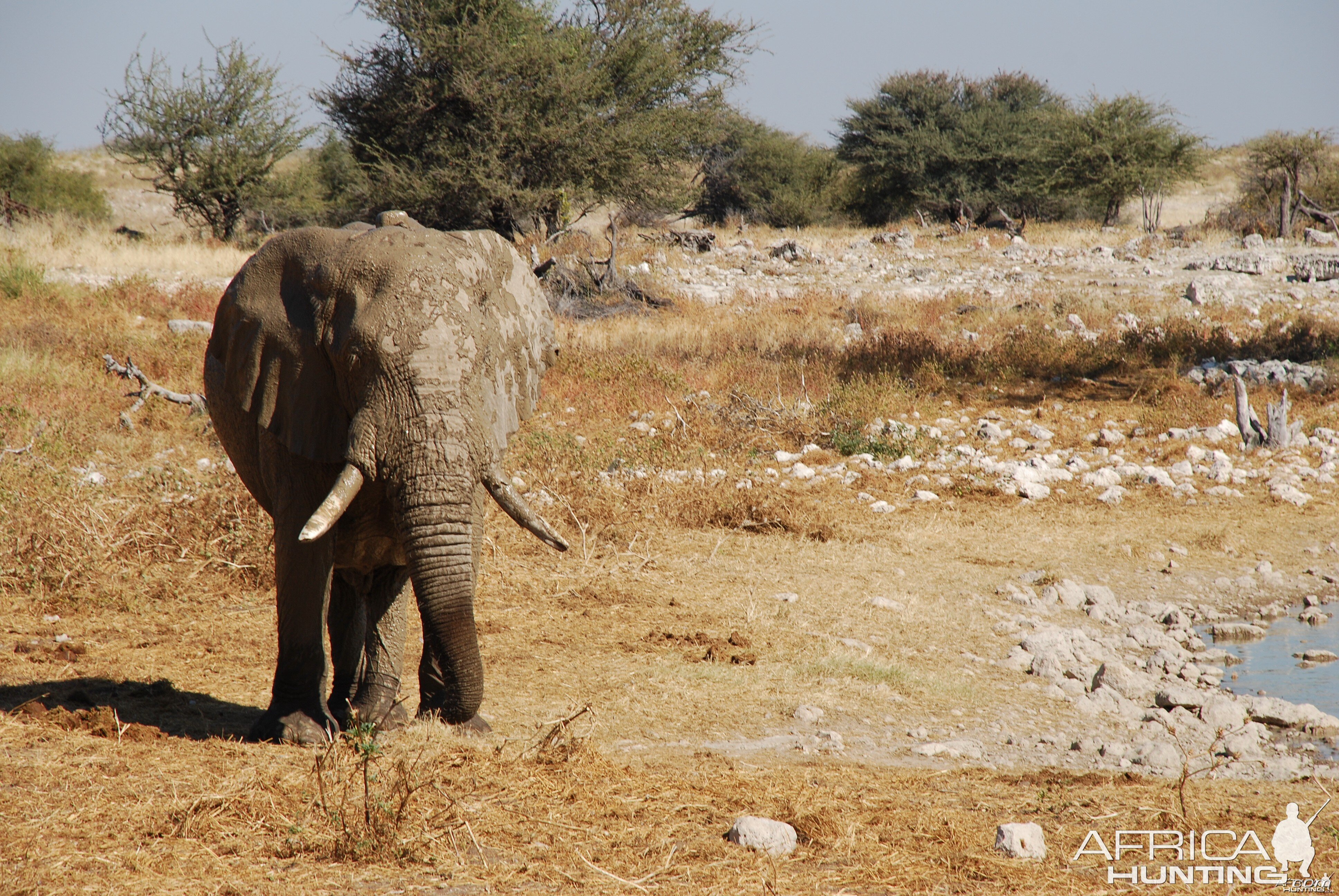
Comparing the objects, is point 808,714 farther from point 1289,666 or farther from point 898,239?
point 898,239

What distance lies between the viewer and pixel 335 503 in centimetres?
358

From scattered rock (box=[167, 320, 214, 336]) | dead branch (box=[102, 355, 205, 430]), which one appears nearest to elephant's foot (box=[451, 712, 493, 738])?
dead branch (box=[102, 355, 205, 430])

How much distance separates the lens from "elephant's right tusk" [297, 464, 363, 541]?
3.47 m

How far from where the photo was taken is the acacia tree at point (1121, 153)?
30.5 m

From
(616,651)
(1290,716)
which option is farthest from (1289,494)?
(616,651)

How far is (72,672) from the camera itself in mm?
5367

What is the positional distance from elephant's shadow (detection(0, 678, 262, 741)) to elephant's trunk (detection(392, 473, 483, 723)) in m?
1.20

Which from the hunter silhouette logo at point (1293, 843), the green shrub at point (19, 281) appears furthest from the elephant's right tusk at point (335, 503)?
the green shrub at point (19, 281)

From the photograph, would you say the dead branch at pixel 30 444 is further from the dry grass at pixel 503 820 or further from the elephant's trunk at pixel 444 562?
the elephant's trunk at pixel 444 562

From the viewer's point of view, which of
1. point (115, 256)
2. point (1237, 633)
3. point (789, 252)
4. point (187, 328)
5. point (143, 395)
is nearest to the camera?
point (1237, 633)

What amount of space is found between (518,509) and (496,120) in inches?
784

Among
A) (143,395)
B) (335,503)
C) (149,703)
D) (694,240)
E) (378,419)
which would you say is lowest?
(149,703)

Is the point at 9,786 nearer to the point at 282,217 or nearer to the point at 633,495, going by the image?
the point at 633,495

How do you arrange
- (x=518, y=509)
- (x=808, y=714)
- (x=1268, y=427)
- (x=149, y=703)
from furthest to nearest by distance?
(x=1268, y=427) < (x=808, y=714) < (x=149, y=703) < (x=518, y=509)
